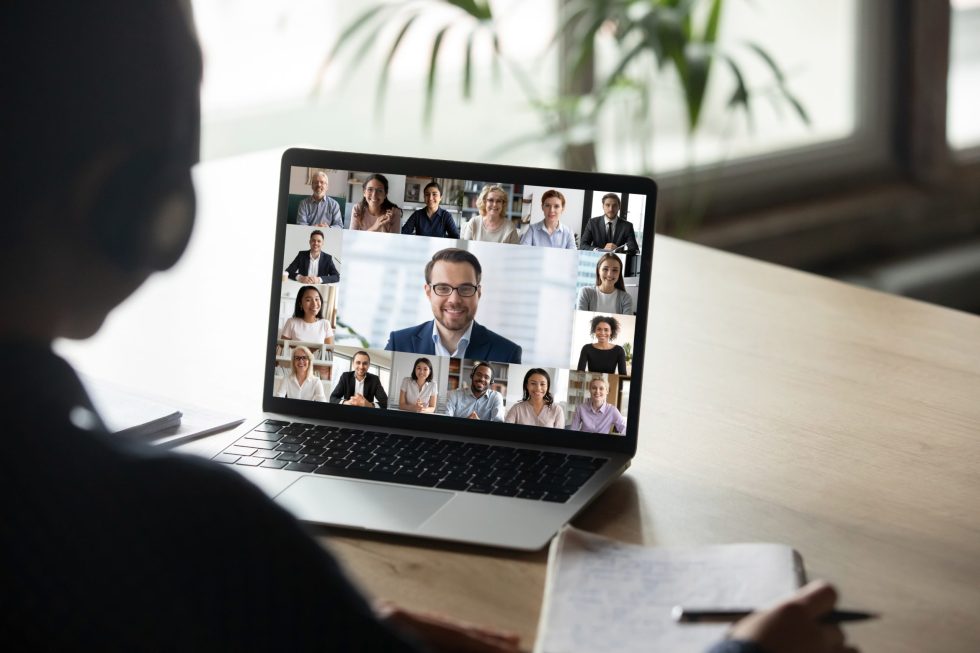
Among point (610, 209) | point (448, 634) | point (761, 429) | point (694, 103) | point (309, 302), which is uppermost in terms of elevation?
point (694, 103)

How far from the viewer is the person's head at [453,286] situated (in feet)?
3.57

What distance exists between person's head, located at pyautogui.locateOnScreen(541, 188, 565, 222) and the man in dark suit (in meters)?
0.21

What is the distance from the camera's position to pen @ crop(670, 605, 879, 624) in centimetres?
81

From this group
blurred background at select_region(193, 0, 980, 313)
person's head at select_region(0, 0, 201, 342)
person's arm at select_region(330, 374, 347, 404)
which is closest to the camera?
person's head at select_region(0, 0, 201, 342)

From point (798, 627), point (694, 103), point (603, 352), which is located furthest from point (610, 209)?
point (694, 103)

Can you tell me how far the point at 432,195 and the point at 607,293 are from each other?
0.19 metres

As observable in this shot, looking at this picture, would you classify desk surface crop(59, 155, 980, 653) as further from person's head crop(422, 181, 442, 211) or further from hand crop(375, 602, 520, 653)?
person's head crop(422, 181, 442, 211)

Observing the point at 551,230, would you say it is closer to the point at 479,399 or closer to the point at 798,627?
the point at 479,399

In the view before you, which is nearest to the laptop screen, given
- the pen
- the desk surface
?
the desk surface

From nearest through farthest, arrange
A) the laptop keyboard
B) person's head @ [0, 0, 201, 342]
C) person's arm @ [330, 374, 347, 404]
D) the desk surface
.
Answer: person's head @ [0, 0, 201, 342] → the desk surface → the laptop keyboard → person's arm @ [330, 374, 347, 404]

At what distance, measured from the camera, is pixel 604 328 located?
1.08 m

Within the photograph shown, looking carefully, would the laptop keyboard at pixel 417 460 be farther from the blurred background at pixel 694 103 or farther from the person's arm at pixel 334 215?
the blurred background at pixel 694 103

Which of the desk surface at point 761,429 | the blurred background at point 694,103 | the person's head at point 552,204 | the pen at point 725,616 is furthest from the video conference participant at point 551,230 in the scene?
the blurred background at point 694,103

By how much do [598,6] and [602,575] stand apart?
1.96 meters
